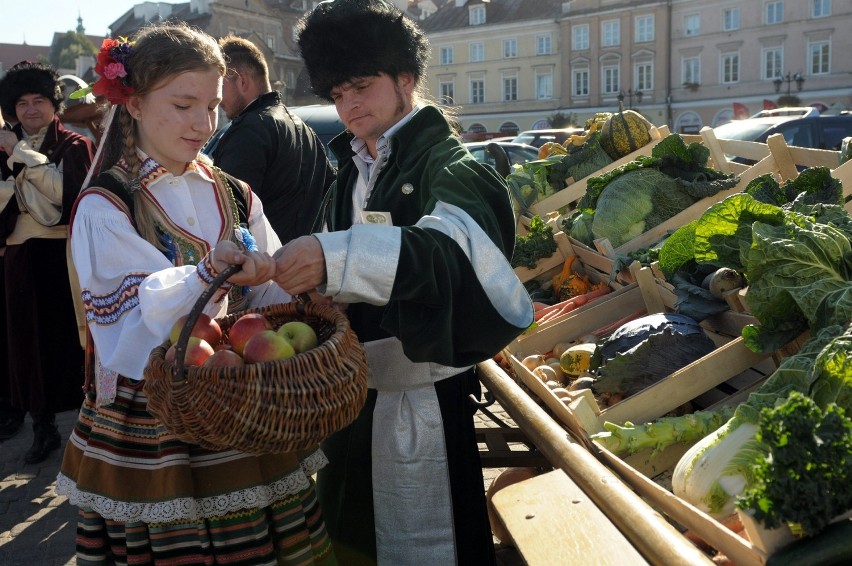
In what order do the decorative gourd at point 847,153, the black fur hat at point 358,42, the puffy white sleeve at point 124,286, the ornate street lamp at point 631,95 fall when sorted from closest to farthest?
the puffy white sleeve at point 124,286 < the black fur hat at point 358,42 < the decorative gourd at point 847,153 < the ornate street lamp at point 631,95

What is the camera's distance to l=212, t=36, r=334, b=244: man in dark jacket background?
433cm

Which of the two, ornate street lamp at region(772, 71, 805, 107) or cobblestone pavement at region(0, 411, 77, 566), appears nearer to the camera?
cobblestone pavement at region(0, 411, 77, 566)

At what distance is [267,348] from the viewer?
1.78 metres

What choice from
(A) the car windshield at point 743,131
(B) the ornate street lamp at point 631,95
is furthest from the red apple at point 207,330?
(B) the ornate street lamp at point 631,95

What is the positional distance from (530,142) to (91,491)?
842 inches

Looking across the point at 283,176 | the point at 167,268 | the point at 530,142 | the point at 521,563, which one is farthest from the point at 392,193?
the point at 530,142

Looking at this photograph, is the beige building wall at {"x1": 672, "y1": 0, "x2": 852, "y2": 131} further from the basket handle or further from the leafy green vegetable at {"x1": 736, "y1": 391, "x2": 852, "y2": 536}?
the basket handle

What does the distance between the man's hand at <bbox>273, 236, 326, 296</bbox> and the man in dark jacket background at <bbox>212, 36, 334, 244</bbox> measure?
2592 mm

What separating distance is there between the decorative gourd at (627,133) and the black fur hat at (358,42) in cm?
390

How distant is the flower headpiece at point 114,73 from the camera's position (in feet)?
7.03

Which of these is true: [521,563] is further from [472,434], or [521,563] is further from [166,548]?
[166,548]

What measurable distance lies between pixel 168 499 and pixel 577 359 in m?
1.95

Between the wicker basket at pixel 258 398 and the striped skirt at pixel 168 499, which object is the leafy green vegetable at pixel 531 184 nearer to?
the striped skirt at pixel 168 499

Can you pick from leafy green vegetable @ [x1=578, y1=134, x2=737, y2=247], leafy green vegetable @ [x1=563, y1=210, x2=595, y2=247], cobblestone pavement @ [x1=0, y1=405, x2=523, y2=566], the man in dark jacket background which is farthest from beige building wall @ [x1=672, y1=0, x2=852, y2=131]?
cobblestone pavement @ [x1=0, y1=405, x2=523, y2=566]
